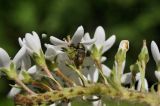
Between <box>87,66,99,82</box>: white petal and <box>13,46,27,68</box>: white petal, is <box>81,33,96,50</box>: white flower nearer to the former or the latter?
<box>87,66,99,82</box>: white petal

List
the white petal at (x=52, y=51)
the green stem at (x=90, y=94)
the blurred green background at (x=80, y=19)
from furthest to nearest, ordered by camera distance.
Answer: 1. the blurred green background at (x=80, y=19)
2. the white petal at (x=52, y=51)
3. the green stem at (x=90, y=94)

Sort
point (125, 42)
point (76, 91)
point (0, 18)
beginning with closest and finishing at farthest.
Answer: point (76, 91), point (125, 42), point (0, 18)

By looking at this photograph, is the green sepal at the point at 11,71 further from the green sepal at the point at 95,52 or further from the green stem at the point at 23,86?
the green sepal at the point at 95,52

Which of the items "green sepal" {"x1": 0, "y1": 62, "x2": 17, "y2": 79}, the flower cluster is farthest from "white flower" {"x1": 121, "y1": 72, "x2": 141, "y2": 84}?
"green sepal" {"x1": 0, "y1": 62, "x2": 17, "y2": 79}

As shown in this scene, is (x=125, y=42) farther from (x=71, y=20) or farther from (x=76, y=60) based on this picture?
(x=71, y=20)

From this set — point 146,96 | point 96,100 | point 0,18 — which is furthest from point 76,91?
point 0,18

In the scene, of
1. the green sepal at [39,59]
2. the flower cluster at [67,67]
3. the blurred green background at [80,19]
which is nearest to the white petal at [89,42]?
the flower cluster at [67,67]
